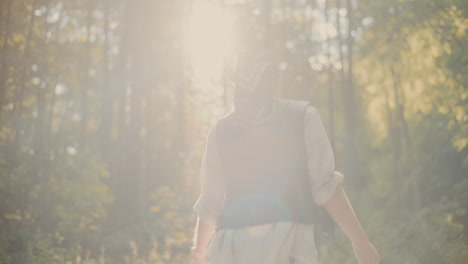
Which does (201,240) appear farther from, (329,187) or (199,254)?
(329,187)

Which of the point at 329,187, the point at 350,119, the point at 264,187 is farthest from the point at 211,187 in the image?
the point at 350,119

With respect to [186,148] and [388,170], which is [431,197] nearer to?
[388,170]

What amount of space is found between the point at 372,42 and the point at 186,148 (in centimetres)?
849

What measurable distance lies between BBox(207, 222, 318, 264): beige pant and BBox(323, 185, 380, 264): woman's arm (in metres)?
0.14

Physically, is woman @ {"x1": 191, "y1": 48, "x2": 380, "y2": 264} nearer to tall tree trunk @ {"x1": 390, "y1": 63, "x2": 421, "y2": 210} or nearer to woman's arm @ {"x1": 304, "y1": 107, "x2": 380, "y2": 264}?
woman's arm @ {"x1": 304, "y1": 107, "x2": 380, "y2": 264}

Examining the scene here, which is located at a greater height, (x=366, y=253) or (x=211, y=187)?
(x=211, y=187)

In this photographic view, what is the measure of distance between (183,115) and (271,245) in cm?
2062

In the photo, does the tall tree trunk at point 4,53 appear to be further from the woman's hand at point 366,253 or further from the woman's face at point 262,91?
the woman's hand at point 366,253

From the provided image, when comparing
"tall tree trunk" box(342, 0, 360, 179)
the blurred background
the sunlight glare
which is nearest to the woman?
the blurred background

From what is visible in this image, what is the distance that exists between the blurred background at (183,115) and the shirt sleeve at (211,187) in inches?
58.6

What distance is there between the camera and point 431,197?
1589cm

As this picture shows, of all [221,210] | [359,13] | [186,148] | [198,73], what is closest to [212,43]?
[198,73]

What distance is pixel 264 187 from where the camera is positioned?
2.38 m

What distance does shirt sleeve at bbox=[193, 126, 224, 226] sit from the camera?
8.77 feet
